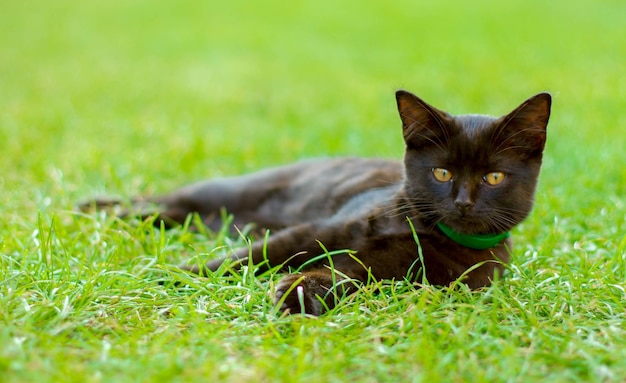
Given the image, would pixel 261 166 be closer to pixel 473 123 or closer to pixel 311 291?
pixel 473 123

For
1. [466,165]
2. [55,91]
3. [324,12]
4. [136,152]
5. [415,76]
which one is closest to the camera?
[466,165]

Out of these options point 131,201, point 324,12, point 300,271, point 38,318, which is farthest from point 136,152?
point 324,12

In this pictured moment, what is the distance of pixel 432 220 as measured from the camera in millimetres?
2709

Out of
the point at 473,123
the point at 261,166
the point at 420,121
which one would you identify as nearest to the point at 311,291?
the point at 420,121

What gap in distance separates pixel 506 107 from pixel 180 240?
401cm

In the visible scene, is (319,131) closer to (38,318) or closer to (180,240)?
(180,240)

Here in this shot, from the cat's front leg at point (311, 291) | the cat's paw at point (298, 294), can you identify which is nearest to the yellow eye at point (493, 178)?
the cat's front leg at point (311, 291)

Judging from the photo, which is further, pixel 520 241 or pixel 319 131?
pixel 319 131

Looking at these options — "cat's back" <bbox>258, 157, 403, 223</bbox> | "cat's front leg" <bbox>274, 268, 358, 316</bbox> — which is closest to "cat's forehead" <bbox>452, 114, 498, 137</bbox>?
"cat's back" <bbox>258, 157, 403, 223</bbox>

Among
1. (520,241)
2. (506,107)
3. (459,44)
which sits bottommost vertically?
(520,241)

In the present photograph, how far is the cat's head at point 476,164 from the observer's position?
2562mm

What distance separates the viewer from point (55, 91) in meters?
7.04

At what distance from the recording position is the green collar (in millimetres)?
2660

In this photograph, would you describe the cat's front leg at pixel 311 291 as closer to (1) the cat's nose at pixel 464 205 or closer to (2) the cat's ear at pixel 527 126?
(1) the cat's nose at pixel 464 205
